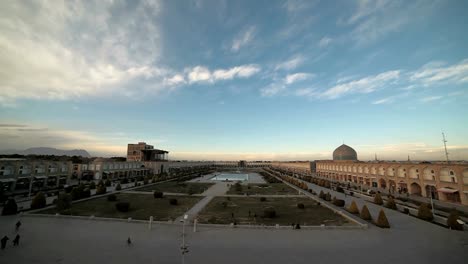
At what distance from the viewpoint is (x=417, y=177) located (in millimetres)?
44031

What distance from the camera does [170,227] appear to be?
21984 mm

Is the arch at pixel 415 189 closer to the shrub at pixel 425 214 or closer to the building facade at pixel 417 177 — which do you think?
the building facade at pixel 417 177

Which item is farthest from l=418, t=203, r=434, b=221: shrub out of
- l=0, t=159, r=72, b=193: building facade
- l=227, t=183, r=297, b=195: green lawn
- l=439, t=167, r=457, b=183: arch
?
l=0, t=159, r=72, b=193: building facade

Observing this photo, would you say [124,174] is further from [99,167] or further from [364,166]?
[364,166]

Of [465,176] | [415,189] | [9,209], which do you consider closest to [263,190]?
[415,189]

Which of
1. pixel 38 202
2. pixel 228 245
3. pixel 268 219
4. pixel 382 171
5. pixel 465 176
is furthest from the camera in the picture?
pixel 382 171

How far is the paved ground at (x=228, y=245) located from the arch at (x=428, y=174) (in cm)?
2503

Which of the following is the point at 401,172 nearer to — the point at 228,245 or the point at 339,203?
the point at 339,203

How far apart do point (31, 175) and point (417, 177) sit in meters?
81.7

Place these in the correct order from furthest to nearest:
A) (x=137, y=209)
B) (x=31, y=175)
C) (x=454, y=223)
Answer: (x=31, y=175) < (x=137, y=209) < (x=454, y=223)

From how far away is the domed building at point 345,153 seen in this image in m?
83.9

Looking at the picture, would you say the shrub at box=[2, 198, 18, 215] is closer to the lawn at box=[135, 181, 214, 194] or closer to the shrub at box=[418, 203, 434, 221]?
the lawn at box=[135, 181, 214, 194]

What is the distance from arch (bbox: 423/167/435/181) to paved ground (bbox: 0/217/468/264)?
82.1ft

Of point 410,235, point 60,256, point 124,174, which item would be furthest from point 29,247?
point 124,174
